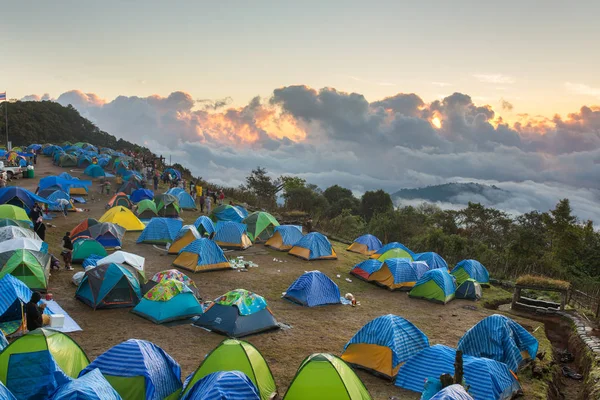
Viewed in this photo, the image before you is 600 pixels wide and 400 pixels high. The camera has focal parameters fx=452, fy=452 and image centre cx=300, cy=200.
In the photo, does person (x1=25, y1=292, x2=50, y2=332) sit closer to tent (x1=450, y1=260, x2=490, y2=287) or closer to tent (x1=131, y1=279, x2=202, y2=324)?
tent (x1=131, y1=279, x2=202, y2=324)

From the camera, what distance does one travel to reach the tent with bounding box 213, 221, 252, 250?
22734mm

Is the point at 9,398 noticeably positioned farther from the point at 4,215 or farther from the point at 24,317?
the point at 4,215

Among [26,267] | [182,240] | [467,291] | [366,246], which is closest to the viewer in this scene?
[26,267]

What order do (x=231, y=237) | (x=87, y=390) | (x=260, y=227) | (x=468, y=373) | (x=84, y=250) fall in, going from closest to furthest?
(x=87, y=390) < (x=468, y=373) < (x=84, y=250) < (x=231, y=237) < (x=260, y=227)

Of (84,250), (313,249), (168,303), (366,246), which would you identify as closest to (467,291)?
(313,249)

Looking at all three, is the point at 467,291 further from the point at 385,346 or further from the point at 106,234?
the point at 106,234

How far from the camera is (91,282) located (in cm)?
1323

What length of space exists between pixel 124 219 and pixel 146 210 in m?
3.40

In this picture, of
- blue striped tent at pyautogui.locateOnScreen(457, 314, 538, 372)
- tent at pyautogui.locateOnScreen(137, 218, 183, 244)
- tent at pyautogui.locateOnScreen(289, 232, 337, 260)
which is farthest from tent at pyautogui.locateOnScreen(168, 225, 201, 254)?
blue striped tent at pyautogui.locateOnScreen(457, 314, 538, 372)

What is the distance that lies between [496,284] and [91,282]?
1906 cm

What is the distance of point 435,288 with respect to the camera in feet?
57.7

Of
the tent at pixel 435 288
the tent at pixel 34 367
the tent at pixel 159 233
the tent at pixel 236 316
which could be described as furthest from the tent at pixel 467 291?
the tent at pixel 34 367

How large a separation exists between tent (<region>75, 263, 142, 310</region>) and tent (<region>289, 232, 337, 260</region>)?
10.2m

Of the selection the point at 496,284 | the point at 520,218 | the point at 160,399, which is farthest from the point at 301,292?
the point at 520,218
